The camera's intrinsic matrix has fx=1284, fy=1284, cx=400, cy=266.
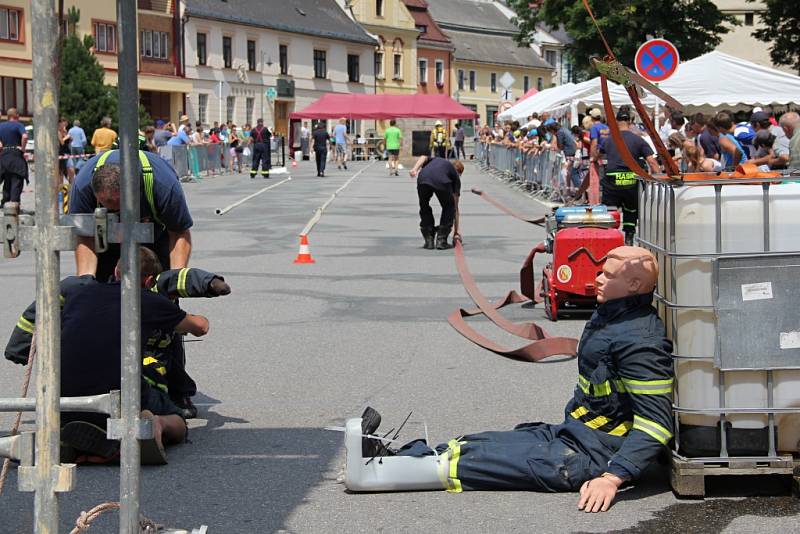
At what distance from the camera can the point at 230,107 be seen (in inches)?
2817

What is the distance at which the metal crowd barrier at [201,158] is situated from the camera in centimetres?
3662

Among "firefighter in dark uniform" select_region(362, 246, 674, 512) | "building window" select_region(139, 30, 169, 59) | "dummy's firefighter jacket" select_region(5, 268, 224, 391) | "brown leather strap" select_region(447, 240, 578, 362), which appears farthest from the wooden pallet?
"building window" select_region(139, 30, 169, 59)

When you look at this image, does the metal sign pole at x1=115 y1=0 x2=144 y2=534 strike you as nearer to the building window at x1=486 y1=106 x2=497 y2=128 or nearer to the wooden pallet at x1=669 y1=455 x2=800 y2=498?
the wooden pallet at x1=669 y1=455 x2=800 y2=498

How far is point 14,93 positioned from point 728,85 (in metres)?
39.2

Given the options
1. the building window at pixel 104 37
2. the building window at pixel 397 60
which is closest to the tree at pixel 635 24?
the building window at pixel 104 37

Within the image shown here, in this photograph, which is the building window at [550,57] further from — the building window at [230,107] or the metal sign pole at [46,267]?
the metal sign pole at [46,267]

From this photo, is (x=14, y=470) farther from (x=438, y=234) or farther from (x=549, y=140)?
A: (x=549, y=140)

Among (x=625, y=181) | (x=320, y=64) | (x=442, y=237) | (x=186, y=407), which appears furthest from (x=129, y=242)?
(x=320, y=64)

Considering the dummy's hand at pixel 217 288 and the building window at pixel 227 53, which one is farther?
the building window at pixel 227 53

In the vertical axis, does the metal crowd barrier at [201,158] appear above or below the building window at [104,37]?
below

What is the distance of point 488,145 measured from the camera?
4872 cm

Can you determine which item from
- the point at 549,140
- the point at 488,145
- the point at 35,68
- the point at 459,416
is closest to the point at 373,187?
the point at 549,140

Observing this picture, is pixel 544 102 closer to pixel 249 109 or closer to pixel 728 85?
pixel 728 85

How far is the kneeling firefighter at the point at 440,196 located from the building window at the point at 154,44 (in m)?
49.2
